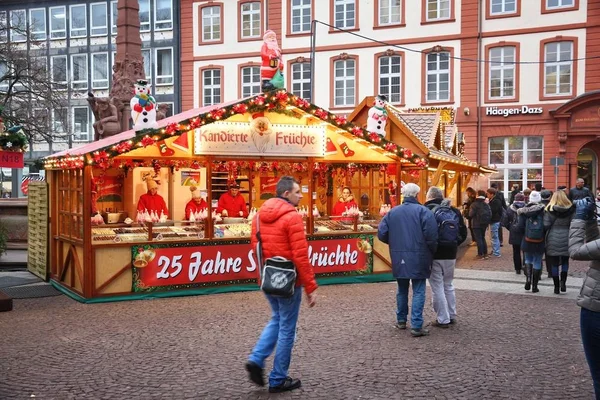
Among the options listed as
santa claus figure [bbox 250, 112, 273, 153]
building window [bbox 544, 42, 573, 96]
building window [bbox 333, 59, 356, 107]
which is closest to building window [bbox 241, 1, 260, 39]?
building window [bbox 333, 59, 356, 107]

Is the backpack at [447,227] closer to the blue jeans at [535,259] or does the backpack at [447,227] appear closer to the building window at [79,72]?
the blue jeans at [535,259]

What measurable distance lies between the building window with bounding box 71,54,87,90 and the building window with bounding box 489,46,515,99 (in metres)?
22.7

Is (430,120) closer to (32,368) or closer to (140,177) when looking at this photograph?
(140,177)

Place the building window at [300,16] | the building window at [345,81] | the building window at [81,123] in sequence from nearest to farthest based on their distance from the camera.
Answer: the building window at [345,81] → the building window at [300,16] → the building window at [81,123]

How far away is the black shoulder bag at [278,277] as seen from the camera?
5.43 metres

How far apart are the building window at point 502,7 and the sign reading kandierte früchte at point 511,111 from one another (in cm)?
410

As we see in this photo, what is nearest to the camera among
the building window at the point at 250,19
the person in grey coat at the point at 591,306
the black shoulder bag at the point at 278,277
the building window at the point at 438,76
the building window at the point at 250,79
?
the person in grey coat at the point at 591,306

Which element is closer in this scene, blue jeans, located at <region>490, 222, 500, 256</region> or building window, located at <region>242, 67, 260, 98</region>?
blue jeans, located at <region>490, 222, 500, 256</region>

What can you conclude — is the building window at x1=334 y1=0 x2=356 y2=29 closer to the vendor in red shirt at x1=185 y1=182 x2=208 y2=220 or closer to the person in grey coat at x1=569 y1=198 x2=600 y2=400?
the vendor in red shirt at x1=185 y1=182 x2=208 y2=220

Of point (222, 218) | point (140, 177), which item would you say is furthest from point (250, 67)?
point (222, 218)

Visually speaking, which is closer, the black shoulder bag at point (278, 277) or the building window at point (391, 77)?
the black shoulder bag at point (278, 277)

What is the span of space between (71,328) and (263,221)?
12.3ft

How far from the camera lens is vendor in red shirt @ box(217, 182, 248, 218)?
1238cm

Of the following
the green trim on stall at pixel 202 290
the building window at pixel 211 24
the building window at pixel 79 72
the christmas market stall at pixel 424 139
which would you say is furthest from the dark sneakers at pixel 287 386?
the building window at pixel 79 72
